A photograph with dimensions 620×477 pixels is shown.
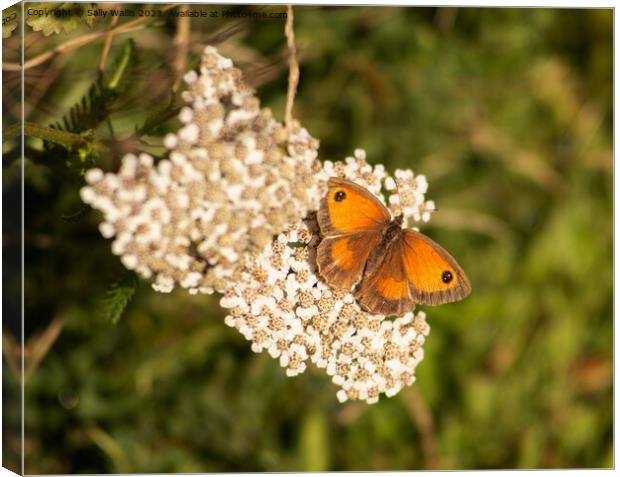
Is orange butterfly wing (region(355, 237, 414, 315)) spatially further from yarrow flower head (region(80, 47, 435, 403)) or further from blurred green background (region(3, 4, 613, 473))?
blurred green background (region(3, 4, 613, 473))

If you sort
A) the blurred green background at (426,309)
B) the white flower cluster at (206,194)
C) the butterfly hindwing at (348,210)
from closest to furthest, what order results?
the white flower cluster at (206,194), the butterfly hindwing at (348,210), the blurred green background at (426,309)

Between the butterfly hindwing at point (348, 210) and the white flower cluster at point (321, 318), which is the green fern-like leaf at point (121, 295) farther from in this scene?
the butterfly hindwing at point (348, 210)

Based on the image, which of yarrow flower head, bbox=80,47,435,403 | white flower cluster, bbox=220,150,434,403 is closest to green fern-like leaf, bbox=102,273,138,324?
yarrow flower head, bbox=80,47,435,403

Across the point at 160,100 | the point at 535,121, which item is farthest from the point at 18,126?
the point at 535,121

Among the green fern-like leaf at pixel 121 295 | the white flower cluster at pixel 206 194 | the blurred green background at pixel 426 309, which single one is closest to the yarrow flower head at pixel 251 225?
the white flower cluster at pixel 206 194

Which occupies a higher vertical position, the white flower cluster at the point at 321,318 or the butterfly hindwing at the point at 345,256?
the butterfly hindwing at the point at 345,256

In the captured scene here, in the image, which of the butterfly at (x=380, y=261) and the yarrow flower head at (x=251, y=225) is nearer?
the yarrow flower head at (x=251, y=225)

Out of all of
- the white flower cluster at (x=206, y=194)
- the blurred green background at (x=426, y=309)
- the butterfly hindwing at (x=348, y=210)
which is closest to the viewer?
the white flower cluster at (x=206, y=194)

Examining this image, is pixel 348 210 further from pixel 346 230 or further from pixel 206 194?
pixel 206 194
